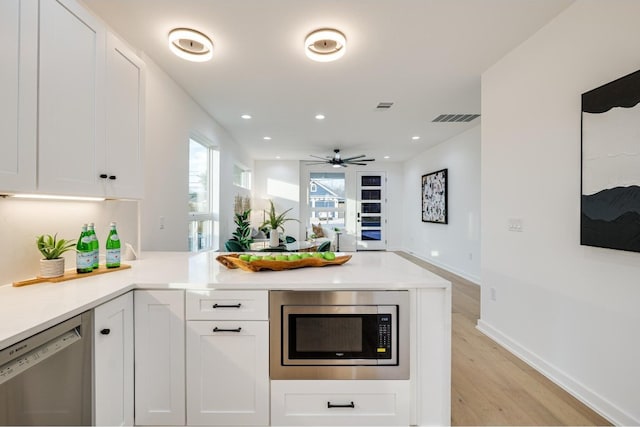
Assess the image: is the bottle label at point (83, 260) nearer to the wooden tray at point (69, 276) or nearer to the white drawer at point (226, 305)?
the wooden tray at point (69, 276)

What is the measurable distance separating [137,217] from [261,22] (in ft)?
6.04

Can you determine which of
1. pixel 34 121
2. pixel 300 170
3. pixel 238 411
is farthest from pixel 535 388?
pixel 300 170

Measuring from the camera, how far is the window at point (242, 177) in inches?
245

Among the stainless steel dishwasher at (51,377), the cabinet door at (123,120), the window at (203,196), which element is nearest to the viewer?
the stainless steel dishwasher at (51,377)

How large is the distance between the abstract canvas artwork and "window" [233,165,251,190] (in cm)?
551

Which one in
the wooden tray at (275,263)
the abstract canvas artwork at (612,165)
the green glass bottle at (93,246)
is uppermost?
the abstract canvas artwork at (612,165)

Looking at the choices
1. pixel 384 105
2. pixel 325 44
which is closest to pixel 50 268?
pixel 325 44

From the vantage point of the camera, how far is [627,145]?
160 centimetres

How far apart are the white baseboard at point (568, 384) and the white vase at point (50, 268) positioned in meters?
3.22

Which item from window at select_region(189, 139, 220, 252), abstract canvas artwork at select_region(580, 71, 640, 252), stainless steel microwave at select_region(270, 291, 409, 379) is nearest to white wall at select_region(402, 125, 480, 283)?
abstract canvas artwork at select_region(580, 71, 640, 252)

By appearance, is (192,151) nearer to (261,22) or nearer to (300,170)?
(261,22)

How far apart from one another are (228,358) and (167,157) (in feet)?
7.33

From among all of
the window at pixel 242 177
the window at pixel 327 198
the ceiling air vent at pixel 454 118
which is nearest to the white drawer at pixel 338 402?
the ceiling air vent at pixel 454 118

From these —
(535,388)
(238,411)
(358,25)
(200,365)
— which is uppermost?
(358,25)
